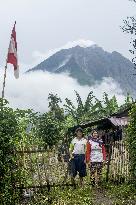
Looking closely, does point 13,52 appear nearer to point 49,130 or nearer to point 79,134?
point 79,134

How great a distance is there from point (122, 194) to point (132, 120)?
2.22 metres

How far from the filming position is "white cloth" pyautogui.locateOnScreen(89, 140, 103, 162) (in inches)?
576

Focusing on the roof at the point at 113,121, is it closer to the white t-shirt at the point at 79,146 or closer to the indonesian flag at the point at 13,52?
the white t-shirt at the point at 79,146

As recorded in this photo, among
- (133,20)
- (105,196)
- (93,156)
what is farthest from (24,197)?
(133,20)

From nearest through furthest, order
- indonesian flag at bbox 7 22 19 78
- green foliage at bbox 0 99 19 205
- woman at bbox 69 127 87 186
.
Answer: green foliage at bbox 0 99 19 205, indonesian flag at bbox 7 22 19 78, woman at bbox 69 127 87 186

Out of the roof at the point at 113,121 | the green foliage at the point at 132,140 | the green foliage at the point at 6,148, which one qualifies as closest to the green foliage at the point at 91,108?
the roof at the point at 113,121

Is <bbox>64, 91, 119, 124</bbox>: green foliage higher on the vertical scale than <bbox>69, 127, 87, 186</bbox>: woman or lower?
higher

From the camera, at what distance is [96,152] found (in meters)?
14.7

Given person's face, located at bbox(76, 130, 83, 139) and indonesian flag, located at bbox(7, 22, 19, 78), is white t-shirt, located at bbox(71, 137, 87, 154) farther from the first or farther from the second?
indonesian flag, located at bbox(7, 22, 19, 78)

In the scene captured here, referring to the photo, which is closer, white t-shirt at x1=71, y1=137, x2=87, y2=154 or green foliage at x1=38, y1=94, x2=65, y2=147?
white t-shirt at x1=71, y1=137, x2=87, y2=154

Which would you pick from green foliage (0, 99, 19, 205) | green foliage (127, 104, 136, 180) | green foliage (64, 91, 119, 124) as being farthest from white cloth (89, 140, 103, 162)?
green foliage (64, 91, 119, 124)

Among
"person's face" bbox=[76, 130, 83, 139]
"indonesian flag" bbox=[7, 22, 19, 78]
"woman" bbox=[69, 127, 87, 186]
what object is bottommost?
"woman" bbox=[69, 127, 87, 186]

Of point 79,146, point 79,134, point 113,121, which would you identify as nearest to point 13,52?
point 79,134

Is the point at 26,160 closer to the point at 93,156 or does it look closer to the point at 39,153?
the point at 39,153
